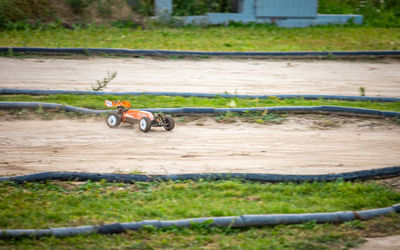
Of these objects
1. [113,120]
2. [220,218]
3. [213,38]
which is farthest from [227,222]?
[213,38]

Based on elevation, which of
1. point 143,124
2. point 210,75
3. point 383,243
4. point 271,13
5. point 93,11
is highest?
point 271,13

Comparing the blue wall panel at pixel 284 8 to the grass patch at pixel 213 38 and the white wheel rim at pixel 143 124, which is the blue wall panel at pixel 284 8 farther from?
the white wheel rim at pixel 143 124

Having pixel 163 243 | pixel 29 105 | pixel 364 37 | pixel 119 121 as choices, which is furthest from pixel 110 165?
pixel 364 37

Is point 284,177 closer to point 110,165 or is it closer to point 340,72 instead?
point 110,165

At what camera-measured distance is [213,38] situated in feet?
51.4

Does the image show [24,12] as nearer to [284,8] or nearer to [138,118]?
[284,8]

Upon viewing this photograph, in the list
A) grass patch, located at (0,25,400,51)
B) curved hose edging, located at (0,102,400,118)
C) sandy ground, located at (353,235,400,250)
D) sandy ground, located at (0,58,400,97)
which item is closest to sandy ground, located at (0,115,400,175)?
curved hose edging, located at (0,102,400,118)

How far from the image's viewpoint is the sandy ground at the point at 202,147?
681cm

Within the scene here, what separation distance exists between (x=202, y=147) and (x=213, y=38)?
8698 millimetres

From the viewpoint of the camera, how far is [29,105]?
9.07 metres

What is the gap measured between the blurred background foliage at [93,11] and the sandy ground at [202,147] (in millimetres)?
8936

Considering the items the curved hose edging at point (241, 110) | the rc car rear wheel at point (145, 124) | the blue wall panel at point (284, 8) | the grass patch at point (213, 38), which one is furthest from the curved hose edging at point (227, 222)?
the blue wall panel at point (284, 8)

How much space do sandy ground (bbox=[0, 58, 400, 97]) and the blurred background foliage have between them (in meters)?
4.34

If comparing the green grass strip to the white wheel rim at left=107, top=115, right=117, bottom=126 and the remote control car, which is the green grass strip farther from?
the white wheel rim at left=107, top=115, right=117, bottom=126
